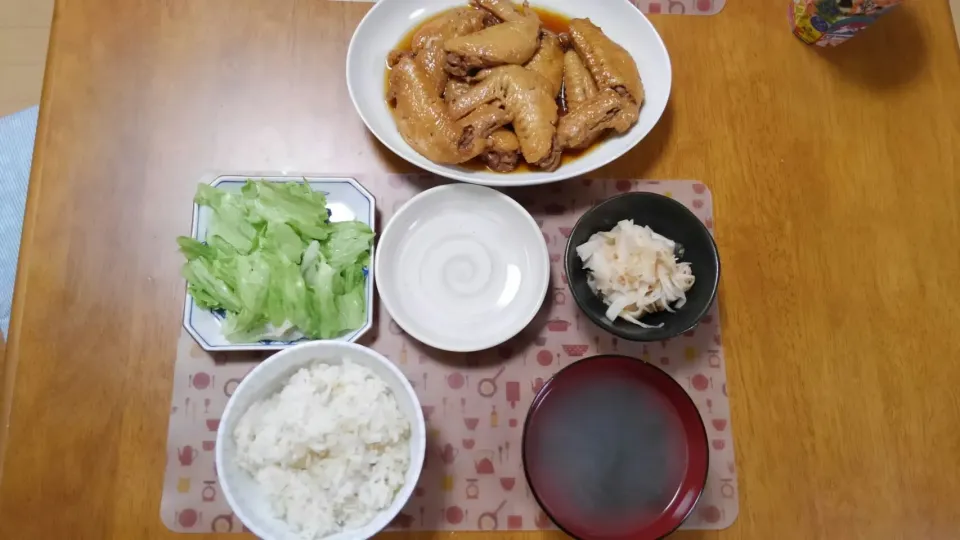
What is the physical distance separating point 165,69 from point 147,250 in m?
0.50

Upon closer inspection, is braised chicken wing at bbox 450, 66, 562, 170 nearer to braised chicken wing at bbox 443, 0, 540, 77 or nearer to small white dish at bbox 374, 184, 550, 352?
braised chicken wing at bbox 443, 0, 540, 77

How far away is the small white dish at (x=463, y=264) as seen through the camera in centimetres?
154

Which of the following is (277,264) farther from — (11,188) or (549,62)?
(11,188)

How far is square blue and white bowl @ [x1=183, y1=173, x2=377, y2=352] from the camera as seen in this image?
57.5 inches

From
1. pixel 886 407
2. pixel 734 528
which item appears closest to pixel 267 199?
pixel 734 528

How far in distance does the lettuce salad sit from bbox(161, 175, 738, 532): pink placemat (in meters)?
0.10

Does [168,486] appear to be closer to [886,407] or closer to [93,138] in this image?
[93,138]

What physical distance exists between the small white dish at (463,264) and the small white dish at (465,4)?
0.30 feet

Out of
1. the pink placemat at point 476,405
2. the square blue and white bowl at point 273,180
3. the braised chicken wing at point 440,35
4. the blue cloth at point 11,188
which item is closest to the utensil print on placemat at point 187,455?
the pink placemat at point 476,405

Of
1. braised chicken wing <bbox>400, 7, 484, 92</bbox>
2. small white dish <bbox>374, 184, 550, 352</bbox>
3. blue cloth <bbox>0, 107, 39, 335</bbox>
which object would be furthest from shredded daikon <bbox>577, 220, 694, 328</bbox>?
blue cloth <bbox>0, 107, 39, 335</bbox>

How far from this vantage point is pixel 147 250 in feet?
5.16

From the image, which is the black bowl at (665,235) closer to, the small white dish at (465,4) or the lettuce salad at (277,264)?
the small white dish at (465,4)

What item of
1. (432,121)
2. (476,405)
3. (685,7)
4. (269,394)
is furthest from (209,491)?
(685,7)

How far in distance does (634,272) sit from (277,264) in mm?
834
